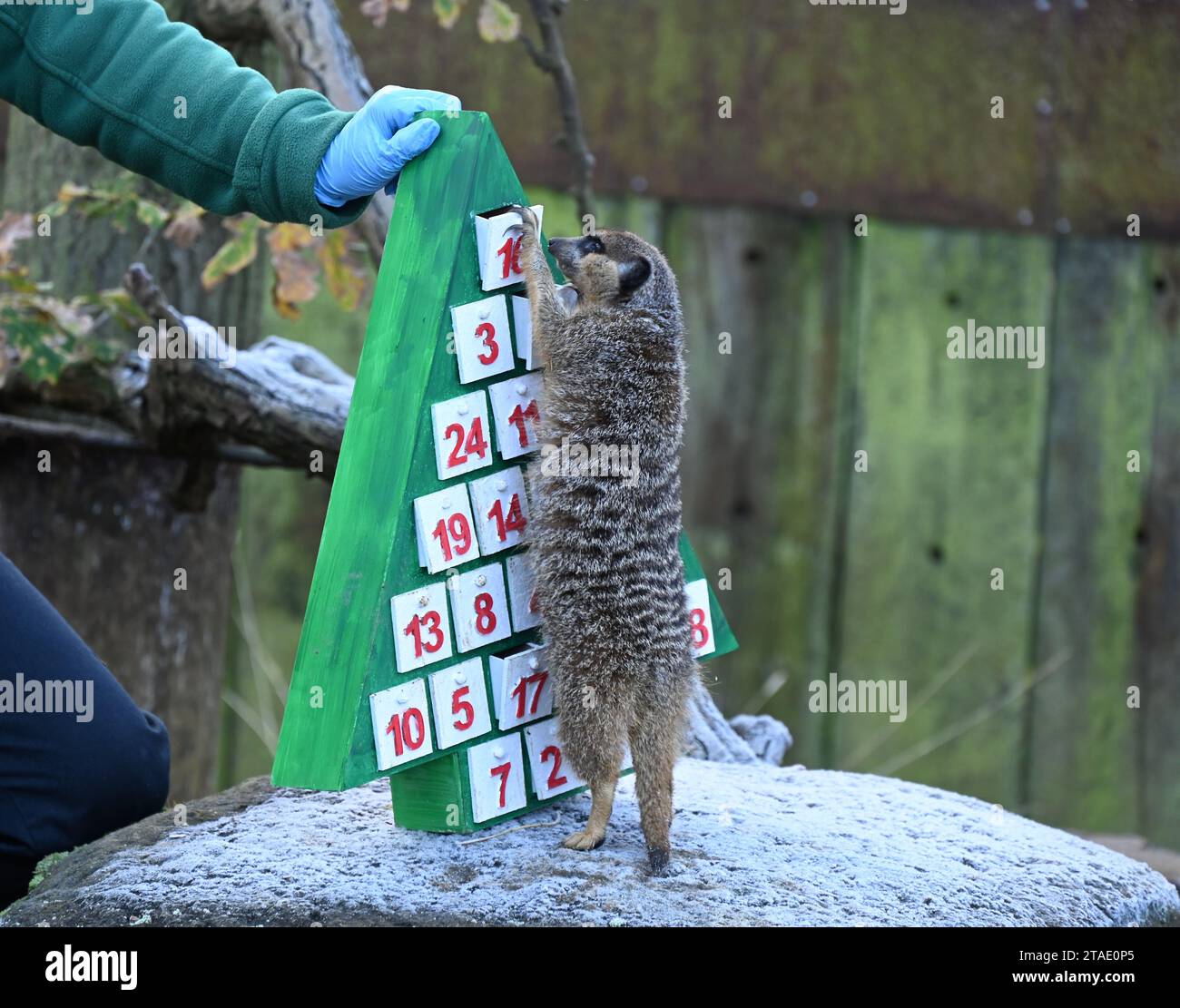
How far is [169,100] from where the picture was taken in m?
2.37

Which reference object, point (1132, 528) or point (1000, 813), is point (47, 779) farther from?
point (1132, 528)

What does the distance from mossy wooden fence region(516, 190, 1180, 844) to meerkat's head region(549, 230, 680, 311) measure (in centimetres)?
192

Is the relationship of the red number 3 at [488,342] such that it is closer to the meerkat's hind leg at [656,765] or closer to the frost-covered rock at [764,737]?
the meerkat's hind leg at [656,765]

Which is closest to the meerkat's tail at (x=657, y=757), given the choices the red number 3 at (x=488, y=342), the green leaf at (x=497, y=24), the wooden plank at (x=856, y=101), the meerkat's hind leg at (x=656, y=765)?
the meerkat's hind leg at (x=656, y=765)

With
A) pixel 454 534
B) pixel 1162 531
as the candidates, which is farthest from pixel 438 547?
pixel 1162 531

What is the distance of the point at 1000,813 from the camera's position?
2.85 metres

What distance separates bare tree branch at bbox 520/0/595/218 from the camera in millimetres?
3469

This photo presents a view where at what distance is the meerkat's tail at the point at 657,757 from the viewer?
222 centimetres

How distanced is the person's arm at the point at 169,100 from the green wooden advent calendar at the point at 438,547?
0.56ft

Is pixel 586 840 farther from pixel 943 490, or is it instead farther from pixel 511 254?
pixel 943 490

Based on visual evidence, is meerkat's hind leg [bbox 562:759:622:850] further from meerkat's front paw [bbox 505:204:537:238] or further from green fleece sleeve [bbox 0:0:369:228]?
green fleece sleeve [bbox 0:0:369:228]

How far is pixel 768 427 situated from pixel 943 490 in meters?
0.61
